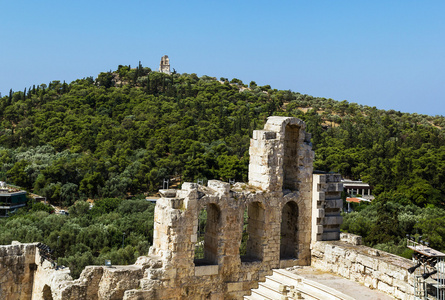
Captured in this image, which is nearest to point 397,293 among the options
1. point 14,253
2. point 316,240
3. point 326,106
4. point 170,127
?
point 316,240

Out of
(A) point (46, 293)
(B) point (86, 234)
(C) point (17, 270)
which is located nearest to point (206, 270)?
(A) point (46, 293)

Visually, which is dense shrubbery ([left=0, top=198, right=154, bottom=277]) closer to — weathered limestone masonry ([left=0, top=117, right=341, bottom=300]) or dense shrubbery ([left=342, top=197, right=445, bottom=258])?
weathered limestone masonry ([left=0, top=117, right=341, bottom=300])

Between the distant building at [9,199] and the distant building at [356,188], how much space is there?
33578mm

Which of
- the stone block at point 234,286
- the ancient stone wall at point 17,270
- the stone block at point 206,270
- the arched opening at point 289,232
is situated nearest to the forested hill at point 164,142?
the arched opening at point 289,232

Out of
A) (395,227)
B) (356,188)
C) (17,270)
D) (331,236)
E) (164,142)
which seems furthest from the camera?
(164,142)

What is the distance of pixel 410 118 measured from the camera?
91938 mm

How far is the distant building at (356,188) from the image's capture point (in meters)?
55.8

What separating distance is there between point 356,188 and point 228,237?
45.9 m

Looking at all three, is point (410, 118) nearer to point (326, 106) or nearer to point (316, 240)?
point (326, 106)

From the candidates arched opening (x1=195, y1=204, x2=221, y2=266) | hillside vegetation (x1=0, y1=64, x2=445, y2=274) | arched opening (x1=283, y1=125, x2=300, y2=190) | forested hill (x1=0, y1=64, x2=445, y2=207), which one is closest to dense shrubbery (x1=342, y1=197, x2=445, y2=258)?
hillside vegetation (x1=0, y1=64, x2=445, y2=274)

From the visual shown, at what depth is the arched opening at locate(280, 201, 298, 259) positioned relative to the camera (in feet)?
48.8

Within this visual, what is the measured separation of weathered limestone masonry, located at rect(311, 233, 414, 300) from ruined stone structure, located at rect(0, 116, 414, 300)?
22 centimetres

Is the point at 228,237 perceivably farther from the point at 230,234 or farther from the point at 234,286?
the point at 234,286

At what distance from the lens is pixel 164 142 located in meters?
59.6
